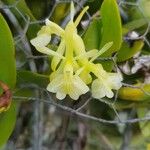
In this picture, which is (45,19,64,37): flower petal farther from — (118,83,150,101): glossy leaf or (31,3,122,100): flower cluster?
(118,83,150,101): glossy leaf

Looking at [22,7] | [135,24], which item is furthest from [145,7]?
[22,7]

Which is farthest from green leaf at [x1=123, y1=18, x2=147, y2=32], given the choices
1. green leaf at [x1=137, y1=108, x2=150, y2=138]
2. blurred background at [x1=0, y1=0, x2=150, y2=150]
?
green leaf at [x1=137, y1=108, x2=150, y2=138]

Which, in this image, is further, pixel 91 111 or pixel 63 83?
pixel 91 111

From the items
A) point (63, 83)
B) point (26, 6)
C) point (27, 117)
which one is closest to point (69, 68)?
point (63, 83)

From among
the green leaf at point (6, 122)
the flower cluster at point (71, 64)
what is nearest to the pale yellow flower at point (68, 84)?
the flower cluster at point (71, 64)

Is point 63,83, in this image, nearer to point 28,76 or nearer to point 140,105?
point 28,76

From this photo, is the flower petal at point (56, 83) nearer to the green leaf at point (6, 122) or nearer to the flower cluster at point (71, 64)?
the flower cluster at point (71, 64)
